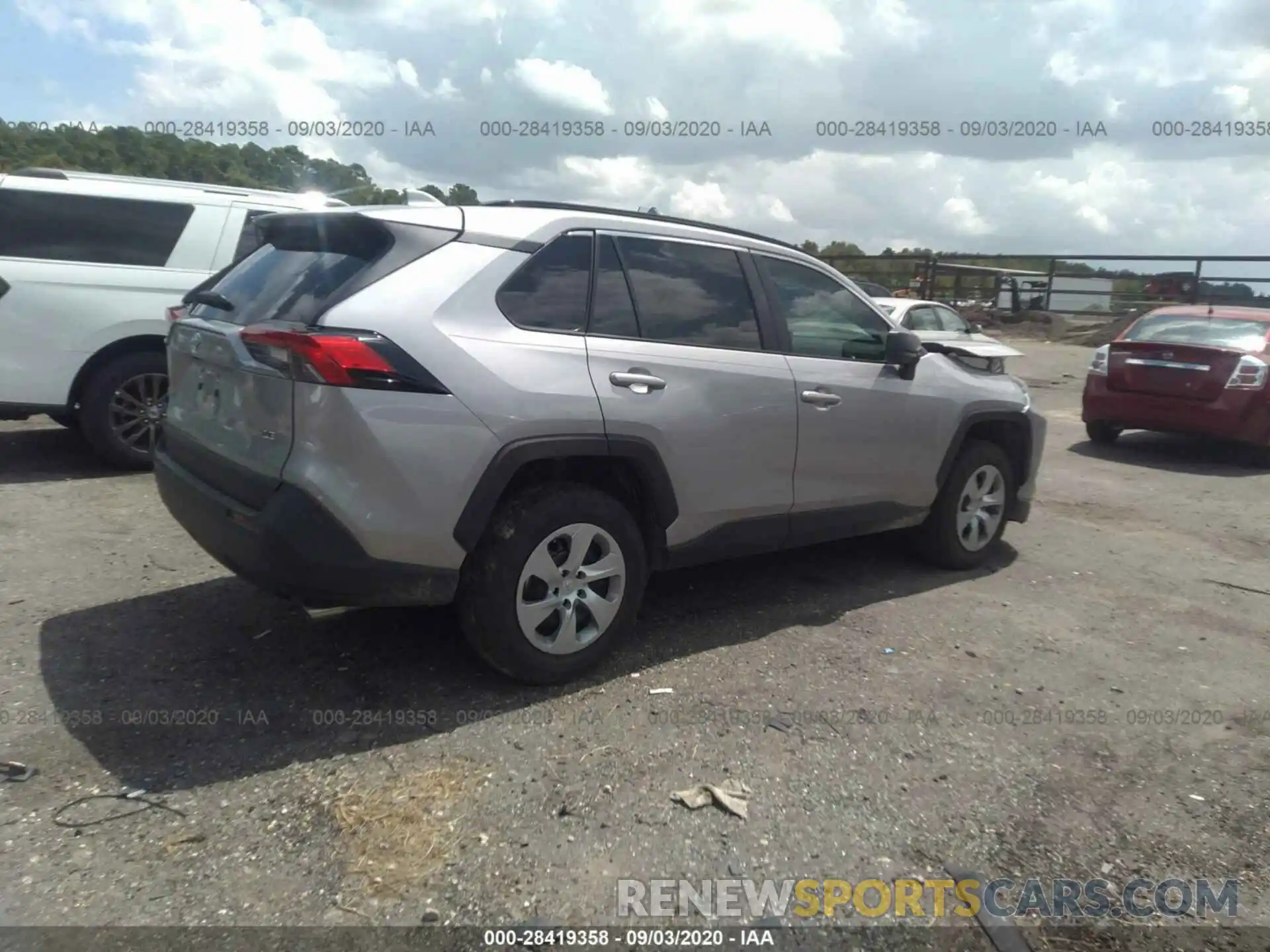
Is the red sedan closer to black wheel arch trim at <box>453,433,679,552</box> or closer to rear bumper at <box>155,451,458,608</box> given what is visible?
black wheel arch trim at <box>453,433,679,552</box>

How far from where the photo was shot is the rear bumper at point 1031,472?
5.84 meters

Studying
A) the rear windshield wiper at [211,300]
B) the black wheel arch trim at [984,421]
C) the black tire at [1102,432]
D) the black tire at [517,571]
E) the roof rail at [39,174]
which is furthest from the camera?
the black tire at [1102,432]

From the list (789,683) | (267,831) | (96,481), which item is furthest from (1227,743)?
(96,481)

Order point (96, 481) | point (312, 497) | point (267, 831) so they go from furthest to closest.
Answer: point (96, 481)
point (312, 497)
point (267, 831)

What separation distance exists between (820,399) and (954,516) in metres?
1.43

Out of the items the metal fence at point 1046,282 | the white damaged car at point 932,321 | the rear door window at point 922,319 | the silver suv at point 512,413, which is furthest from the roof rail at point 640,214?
the metal fence at point 1046,282

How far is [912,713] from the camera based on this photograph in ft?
12.4

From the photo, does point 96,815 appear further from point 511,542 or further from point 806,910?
point 806,910

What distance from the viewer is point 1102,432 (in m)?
10.4

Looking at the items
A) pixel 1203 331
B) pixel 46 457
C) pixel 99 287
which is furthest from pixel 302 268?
pixel 1203 331

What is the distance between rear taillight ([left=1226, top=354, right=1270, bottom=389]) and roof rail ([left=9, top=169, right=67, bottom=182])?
974cm

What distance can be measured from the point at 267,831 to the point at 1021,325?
69.4 ft

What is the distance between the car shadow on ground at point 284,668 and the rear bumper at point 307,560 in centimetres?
45

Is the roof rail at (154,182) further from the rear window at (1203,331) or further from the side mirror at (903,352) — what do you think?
the rear window at (1203,331)
